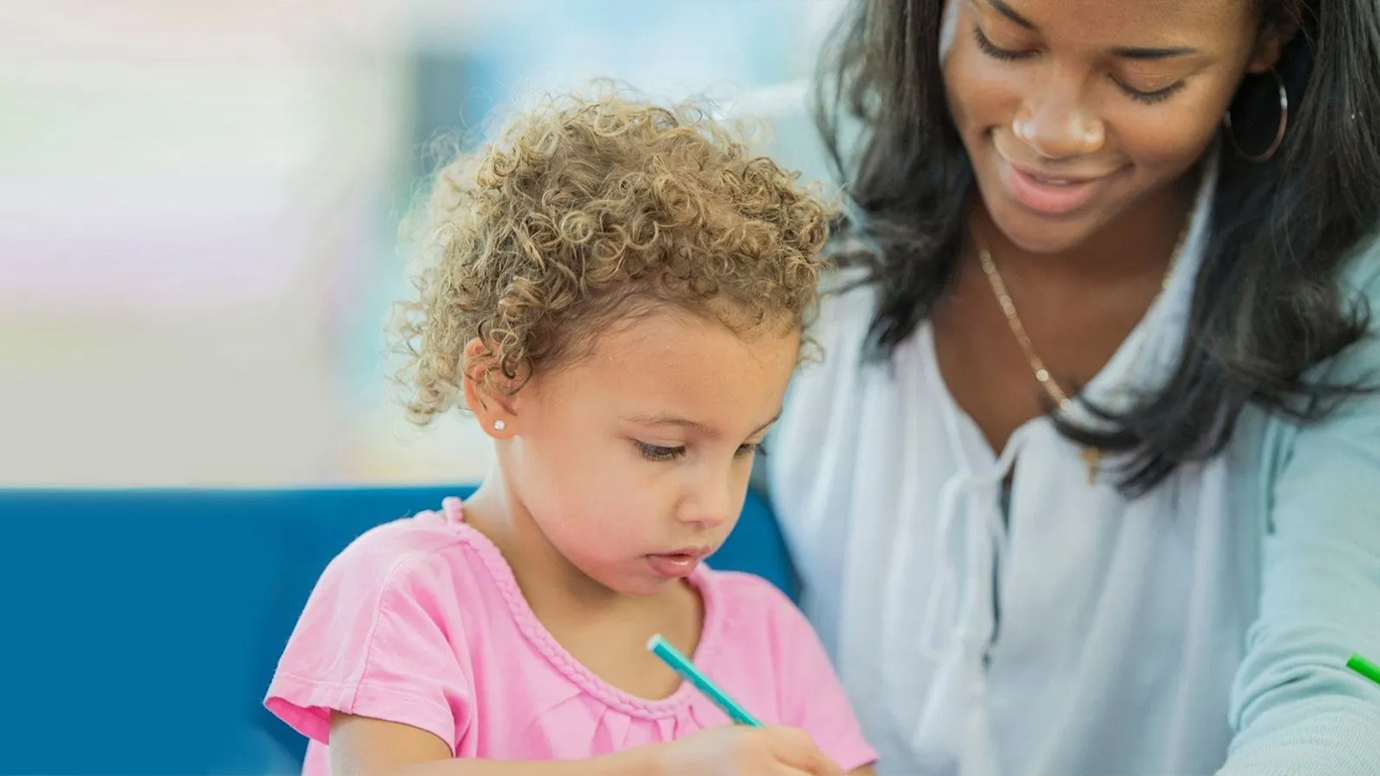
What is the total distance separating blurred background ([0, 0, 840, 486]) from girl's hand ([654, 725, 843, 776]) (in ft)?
2.76

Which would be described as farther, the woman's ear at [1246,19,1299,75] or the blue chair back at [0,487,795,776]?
the woman's ear at [1246,19,1299,75]

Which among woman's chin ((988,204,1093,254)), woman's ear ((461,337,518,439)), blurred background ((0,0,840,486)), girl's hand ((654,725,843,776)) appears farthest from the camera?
blurred background ((0,0,840,486))

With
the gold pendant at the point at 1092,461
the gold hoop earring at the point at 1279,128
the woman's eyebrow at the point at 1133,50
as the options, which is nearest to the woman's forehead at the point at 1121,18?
the woman's eyebrow at the point at 1133,50

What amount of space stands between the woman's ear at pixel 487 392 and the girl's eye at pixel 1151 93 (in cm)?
52

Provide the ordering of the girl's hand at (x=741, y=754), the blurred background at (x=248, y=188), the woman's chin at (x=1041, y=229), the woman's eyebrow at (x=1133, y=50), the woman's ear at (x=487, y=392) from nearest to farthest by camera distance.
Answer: the girl's hand at (x=741, y=754) → the woman's ear at (x=487, y=392) → the woman's eyebrow at (x=1133, y=50) → the woman's chin at (x=1041, y=229) → the blurred background at (x=248, y=188)

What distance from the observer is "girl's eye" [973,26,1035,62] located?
45.1 inches

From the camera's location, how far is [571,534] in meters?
0.98

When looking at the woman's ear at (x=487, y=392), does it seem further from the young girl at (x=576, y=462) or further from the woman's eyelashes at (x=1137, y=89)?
the woman's eyelashes at (x=1137, y=89)

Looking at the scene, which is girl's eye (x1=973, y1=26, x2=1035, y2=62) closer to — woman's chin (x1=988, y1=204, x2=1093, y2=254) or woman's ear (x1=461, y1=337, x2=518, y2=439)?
woman's chin (x1=988, y1=204, x2=1093, y2=254)

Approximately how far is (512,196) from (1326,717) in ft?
2.12

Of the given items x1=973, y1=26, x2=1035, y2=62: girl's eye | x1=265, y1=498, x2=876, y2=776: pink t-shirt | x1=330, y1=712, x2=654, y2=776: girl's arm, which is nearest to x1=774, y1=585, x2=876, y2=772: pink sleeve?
x1=265, y1=498, x2=876, y2=776: pink t-shirt

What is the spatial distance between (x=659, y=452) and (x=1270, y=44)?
62 cm

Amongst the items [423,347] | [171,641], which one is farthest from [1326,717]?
[171,641]

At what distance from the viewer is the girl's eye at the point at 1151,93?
113 centimetres
